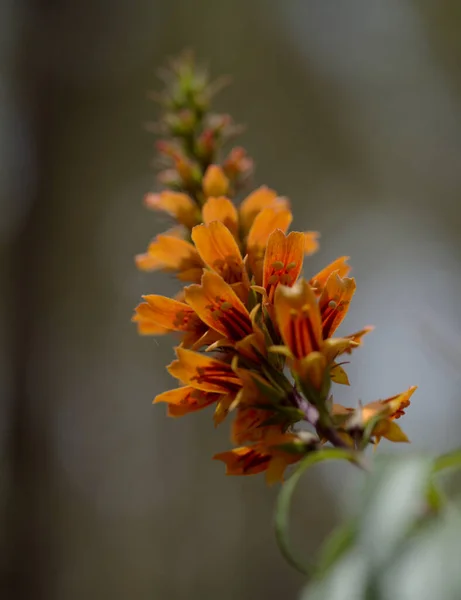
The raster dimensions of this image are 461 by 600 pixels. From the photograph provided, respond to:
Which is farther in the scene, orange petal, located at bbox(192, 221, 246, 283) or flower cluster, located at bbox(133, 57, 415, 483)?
orange petal, located at bbox(192, 221, 246, 283)

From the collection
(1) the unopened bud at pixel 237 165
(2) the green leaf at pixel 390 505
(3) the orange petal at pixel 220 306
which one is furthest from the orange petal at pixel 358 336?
(1) the unopened bud at pixel 237 165

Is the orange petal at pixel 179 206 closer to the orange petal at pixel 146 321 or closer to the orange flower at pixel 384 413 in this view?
the orange petal at pixel 146 321

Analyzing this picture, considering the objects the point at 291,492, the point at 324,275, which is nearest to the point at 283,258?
the point at 324,275

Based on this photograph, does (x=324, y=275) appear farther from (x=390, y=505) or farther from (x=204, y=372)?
(x=390, y=505)

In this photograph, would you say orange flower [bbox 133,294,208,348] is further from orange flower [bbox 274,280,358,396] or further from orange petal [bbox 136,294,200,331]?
orange flower [bbox 274,280,358,396]

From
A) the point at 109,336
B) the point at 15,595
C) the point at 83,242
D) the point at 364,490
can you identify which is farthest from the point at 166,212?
the point at 109,336

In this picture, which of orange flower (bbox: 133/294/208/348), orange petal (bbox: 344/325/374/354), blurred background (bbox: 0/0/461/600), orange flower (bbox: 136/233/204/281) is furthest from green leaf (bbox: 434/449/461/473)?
blurred background (bbox: 0/0/461/600)
